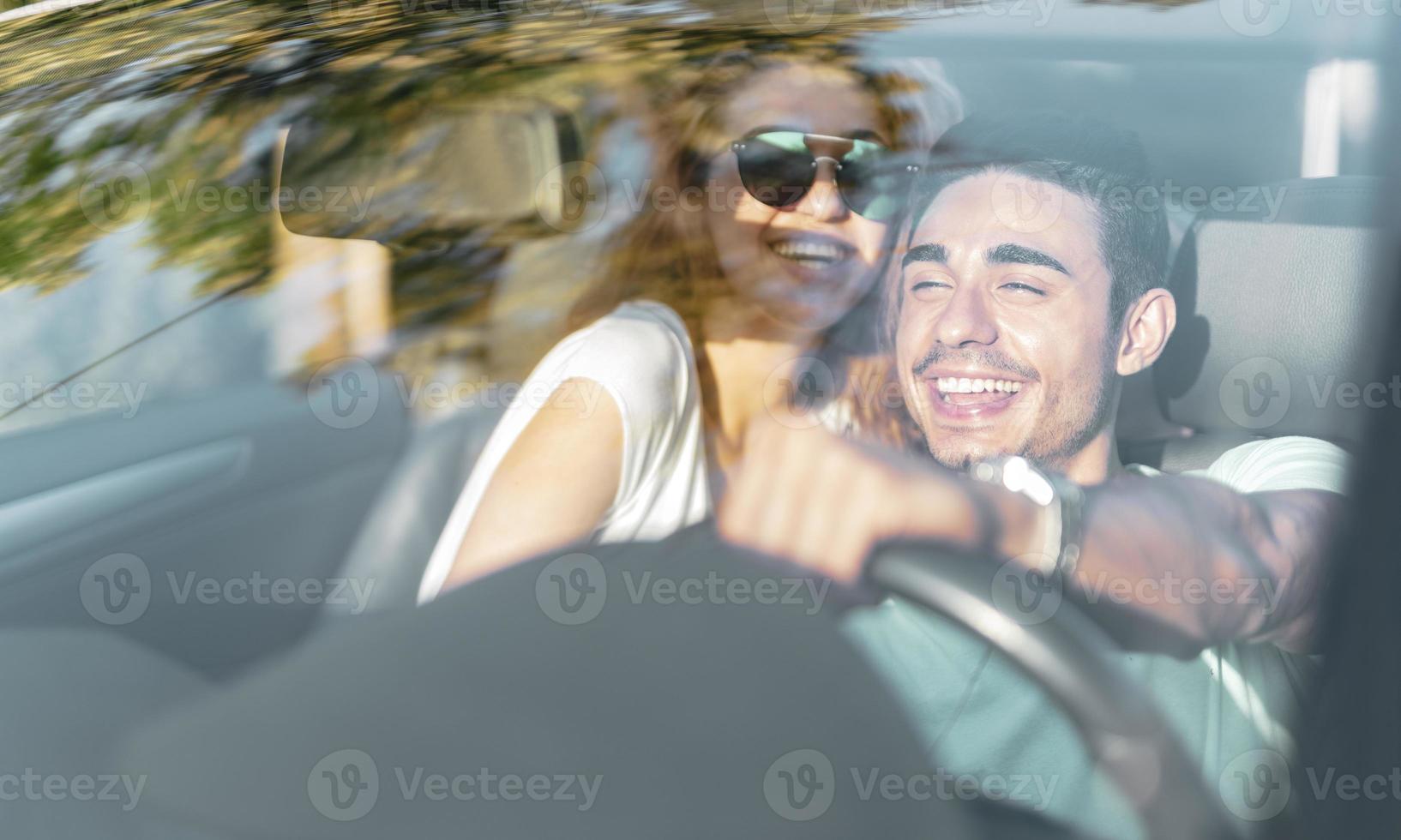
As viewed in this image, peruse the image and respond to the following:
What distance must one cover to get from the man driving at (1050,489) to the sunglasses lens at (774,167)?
0.16 m

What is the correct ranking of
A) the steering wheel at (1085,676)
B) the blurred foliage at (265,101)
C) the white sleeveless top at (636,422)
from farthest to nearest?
1. the blurred foliage at (265,101)
2. the white sleeveless top at (636,422)
3. the steering wheel at (1085,676)

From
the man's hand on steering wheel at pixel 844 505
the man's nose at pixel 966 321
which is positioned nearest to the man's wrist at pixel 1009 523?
the man's hand on steering wheel at pixel 844 505

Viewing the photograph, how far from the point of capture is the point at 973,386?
45.2 inches

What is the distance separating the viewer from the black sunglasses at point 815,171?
1.22 meters

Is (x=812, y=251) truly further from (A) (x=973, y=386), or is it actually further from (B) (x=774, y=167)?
(A) (x=973, y=386)

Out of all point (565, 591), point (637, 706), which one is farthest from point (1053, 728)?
point (565, 591)

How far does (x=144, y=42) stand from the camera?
1.66 metres

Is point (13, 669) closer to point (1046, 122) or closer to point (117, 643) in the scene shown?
point (117, 643)

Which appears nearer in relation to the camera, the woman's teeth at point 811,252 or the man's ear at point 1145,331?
the man's ear at point 1145,331

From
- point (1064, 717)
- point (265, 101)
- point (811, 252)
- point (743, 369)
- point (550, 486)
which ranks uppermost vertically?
point (265, 101)

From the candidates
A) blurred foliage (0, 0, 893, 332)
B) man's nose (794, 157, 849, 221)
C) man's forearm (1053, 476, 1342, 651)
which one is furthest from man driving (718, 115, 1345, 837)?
blurred foliage (0, 0, 893, 332)

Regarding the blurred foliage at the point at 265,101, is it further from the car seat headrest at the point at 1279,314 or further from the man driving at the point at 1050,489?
the car seat headrest at the point at 1279,314

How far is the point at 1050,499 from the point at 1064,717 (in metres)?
0.21

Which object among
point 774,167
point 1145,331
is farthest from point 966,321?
point 774,167
